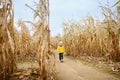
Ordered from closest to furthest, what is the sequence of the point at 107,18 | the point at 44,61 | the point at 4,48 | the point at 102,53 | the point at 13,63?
the point at 44,61
the point at 4,48
the point at 13,63
the point at 107,18
the point at 102,53

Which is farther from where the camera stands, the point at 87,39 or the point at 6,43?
the point at 87,39

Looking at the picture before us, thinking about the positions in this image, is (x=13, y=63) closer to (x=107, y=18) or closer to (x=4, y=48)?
(x=4, y=48)

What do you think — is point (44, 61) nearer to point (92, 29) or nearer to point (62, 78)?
point (62, 78)

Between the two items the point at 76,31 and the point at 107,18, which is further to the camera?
the point at 76,31

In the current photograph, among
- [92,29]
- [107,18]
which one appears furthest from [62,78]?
[92,29]

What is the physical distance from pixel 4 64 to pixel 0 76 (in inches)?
14.0

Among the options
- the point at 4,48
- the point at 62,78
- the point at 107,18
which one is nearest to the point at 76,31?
the point at 107,18

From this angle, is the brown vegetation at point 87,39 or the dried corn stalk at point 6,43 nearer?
the dried corn stalk at point 6,43

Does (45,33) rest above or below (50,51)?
above

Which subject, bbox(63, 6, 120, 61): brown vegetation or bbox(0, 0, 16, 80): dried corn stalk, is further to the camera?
bbox(63, 6, 120, 61): brown vegetation

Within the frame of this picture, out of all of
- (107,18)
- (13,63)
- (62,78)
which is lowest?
(62,78)

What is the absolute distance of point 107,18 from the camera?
11.2 metres

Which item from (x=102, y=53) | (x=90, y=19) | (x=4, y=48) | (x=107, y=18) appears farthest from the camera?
(x=90, y=19)

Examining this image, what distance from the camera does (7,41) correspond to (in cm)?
736
